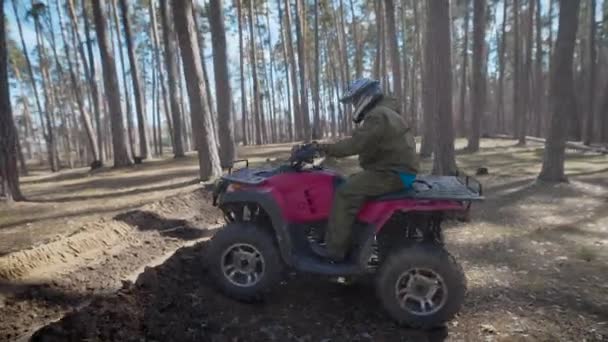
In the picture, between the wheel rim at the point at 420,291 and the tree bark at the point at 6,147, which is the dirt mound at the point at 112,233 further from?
the wheel rim at the point at 420,291

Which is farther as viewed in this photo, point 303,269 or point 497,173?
point 497,173

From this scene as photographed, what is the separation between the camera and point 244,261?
3.83 metres

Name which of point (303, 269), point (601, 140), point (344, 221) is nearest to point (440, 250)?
point (344, 221)

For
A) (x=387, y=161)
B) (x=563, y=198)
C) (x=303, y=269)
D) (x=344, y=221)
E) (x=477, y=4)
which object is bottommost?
(x=563, y=198)

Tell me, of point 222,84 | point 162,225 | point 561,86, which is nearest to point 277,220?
point 162,225

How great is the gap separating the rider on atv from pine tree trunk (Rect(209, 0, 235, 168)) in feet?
30.5

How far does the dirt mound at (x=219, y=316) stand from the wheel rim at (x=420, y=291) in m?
0.20

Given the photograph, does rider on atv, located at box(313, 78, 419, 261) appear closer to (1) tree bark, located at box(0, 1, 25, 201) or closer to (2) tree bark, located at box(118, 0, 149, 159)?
(1) tree bark, located at box(0, 1, 25, 201)

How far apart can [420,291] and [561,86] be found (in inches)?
354

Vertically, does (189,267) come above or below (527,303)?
above

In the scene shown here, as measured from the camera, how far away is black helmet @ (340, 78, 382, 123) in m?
3.63

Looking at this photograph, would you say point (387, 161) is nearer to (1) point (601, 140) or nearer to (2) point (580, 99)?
(1) point (601, 140)

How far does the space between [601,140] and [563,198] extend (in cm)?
1952

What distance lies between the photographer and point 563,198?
9.09 metres
